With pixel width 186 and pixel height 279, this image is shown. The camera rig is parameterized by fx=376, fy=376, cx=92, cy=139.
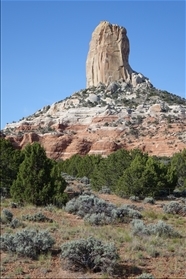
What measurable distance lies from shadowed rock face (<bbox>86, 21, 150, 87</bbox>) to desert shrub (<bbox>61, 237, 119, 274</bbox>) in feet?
282

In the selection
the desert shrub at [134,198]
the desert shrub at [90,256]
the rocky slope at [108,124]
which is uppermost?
the rocky slope at [108,124]

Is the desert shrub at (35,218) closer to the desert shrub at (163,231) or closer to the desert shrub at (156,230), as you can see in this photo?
the desert shrub at (156,230)

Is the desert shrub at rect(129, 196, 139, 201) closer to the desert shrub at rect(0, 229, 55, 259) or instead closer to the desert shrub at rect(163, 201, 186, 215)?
the desert shrub at rect(163, 201, 186, 215)

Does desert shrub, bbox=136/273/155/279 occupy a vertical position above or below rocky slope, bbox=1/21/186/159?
below

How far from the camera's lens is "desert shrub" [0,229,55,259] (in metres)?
10.8

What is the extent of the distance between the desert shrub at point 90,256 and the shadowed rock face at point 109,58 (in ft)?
282

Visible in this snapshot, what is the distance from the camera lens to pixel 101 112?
84.1 m

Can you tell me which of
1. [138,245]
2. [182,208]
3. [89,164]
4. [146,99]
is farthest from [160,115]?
[138,245]

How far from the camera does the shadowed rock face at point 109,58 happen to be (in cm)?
9612

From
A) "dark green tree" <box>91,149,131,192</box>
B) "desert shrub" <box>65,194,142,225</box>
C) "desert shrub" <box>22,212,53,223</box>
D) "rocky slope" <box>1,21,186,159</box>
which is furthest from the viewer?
"rocky slope" <box>1,21,186,159</box>

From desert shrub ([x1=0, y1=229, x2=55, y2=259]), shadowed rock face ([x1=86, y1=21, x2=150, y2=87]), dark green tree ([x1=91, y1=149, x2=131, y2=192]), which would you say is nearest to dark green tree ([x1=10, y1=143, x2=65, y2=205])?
desert shrub ([x1=0, y1=229, x2=55, y2=259])

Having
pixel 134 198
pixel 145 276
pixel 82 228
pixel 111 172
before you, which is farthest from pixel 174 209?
pixel 145 276

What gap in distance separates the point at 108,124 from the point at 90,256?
71565 millimetres

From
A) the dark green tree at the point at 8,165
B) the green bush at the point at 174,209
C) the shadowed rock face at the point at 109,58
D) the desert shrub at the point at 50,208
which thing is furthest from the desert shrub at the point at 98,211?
the shadowed rock face at the point at 109,58
